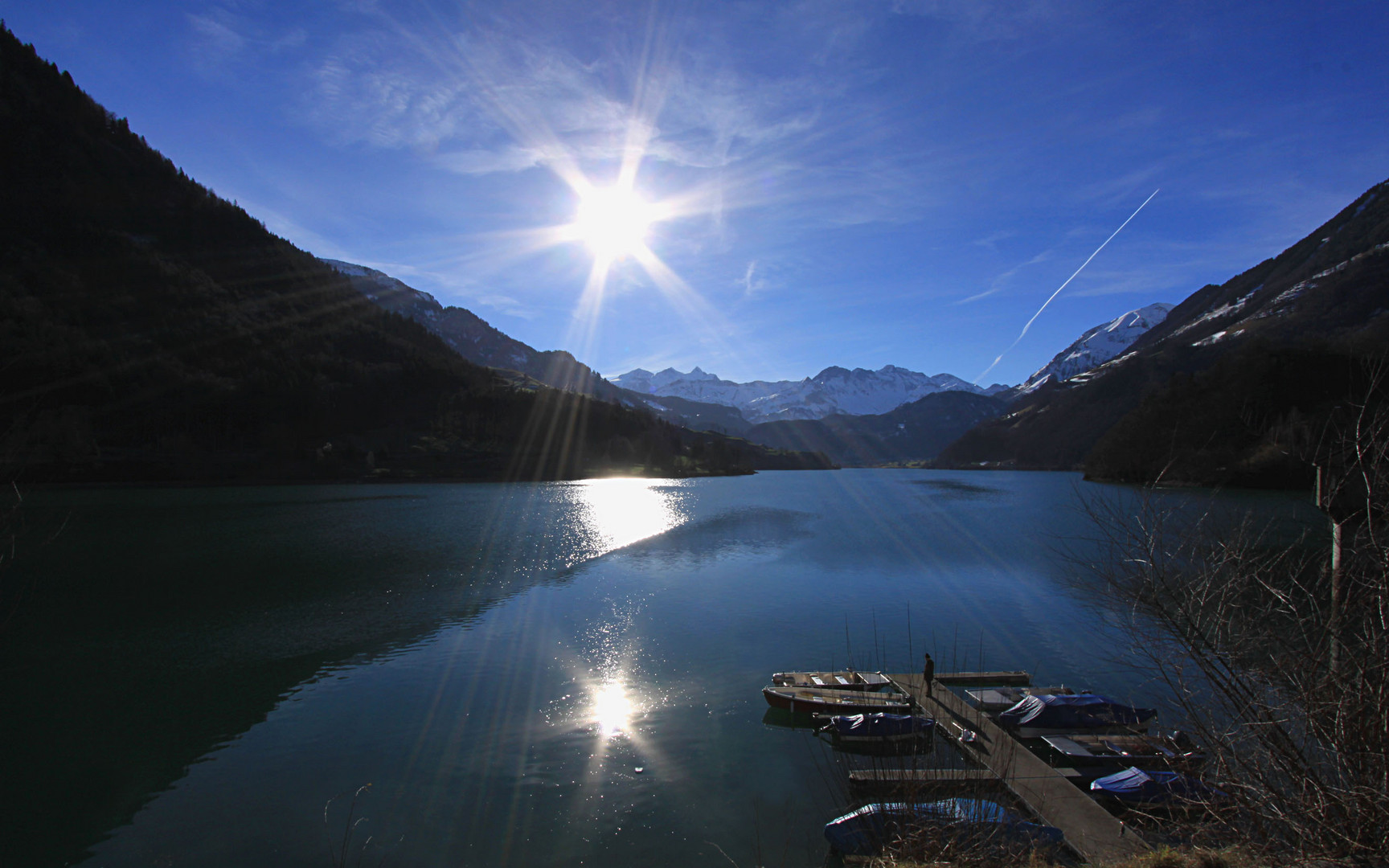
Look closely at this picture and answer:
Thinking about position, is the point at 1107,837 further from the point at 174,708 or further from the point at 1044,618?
the point at 174,708

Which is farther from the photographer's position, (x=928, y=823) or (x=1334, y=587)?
(x=928, y=823)

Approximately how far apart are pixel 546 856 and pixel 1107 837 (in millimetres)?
10585

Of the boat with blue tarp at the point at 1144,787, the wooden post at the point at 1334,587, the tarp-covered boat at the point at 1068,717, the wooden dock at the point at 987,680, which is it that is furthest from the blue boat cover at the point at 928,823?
the wooden dock at the point at 987,680

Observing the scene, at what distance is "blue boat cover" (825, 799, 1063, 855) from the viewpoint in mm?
9445

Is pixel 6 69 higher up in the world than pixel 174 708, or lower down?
higher up

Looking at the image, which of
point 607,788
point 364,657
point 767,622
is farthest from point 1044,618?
point 364,657

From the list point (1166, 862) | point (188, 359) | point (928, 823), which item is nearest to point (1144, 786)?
point (1166, 862)

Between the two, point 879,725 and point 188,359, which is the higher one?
point 188,359

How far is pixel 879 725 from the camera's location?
53.5 feet

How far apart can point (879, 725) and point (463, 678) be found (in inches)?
542

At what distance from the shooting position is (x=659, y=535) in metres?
55.5

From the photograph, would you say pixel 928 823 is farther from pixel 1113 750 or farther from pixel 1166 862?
pixel 1113 750

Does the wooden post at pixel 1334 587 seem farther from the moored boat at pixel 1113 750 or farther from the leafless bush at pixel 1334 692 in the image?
the moored boat at pixel 1113 750

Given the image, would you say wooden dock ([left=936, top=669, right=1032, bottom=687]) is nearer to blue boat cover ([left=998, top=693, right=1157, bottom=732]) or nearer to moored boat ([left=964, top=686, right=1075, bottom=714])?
moored boat ([left=964, top=686, right=1075, bottom=714])
